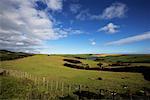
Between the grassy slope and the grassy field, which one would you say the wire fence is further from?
the grassy slope

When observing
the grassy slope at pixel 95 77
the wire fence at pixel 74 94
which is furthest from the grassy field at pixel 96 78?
the wire fence at pixel 74 94

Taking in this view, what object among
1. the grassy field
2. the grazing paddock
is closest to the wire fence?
the grazing paddock

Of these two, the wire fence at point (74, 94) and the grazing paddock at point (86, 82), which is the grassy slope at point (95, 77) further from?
the wire fence at point (74, 94)

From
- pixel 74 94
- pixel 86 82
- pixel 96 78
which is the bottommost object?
pixel 74 94

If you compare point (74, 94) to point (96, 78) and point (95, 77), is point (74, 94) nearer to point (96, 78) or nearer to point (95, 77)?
point (96, 78)

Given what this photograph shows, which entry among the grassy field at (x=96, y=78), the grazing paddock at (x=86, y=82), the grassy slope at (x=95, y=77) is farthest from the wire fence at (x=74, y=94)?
the grassy slope at (x=95, y=77)

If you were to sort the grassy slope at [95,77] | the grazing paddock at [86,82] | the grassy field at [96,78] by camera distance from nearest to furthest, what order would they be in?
the grazing paddock at [86,82]
the grassy field at [96,78]
the grassy slope at [95,77]

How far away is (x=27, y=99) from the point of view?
2464cm

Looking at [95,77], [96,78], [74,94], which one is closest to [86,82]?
[96,78]

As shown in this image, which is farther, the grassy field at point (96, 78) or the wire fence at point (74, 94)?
the grassy field at point (96, 78)

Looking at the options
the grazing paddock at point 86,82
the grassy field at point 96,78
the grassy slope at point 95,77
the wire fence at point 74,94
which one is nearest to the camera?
the wire fence at point 74,94

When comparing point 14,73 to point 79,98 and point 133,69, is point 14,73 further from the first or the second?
point 133,69

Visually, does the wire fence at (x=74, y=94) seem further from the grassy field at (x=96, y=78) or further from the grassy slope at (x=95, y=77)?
the grassy slope at (x=95, y=77)

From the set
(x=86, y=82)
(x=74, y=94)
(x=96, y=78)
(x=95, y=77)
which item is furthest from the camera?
(x=95, y=77)
